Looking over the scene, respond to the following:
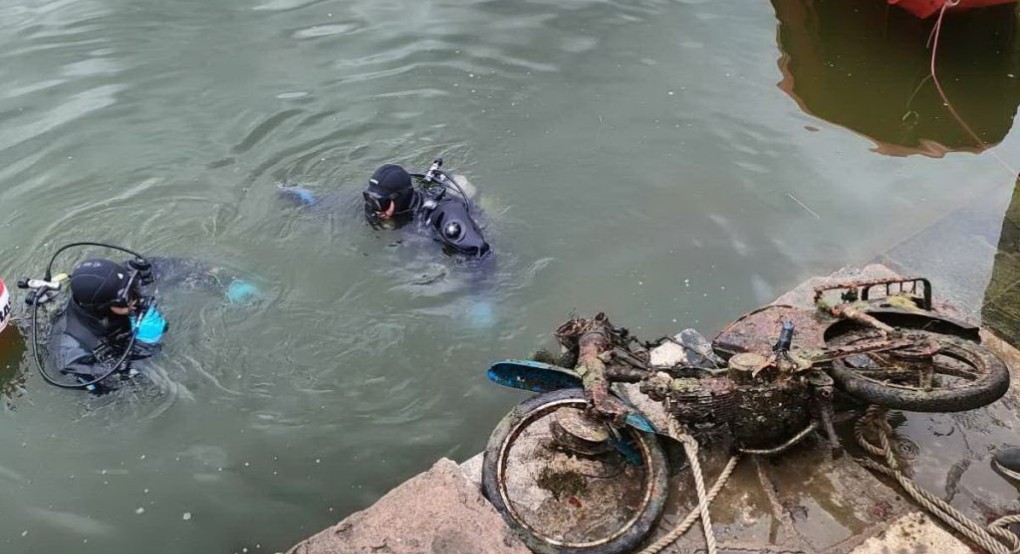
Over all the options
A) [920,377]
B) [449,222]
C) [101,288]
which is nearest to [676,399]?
[920,377]

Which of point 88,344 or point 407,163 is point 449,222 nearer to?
point 407,163

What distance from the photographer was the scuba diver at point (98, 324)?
14.6 ft

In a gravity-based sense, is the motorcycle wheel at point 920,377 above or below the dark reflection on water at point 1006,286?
above

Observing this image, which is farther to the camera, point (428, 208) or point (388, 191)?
point (428, 208)

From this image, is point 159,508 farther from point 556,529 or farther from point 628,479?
point 628,479

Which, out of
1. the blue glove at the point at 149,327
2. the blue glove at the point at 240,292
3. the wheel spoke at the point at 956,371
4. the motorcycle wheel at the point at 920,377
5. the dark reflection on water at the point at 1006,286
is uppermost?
the motorcycle wheel at the point at 920,377

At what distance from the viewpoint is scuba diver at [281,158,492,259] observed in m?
5.61

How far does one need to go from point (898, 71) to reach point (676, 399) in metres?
6.95

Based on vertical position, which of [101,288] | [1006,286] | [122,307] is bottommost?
[1006,286]

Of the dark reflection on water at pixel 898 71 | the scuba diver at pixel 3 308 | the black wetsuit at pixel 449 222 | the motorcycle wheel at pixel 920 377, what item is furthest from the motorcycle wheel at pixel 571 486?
the dark reflection on water at pixel 898 71

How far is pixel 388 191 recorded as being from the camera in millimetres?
5688

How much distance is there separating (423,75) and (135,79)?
3.10m

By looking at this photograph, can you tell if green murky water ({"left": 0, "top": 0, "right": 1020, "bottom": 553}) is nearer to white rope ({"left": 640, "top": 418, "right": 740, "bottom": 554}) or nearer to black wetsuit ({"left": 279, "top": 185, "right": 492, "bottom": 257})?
black wetsuit ({"left": 279, "top": 185, "right": 492, "bottom": 257})

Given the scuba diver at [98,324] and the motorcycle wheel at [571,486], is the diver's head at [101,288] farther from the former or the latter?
the motorcycle wheel at [571,486]
